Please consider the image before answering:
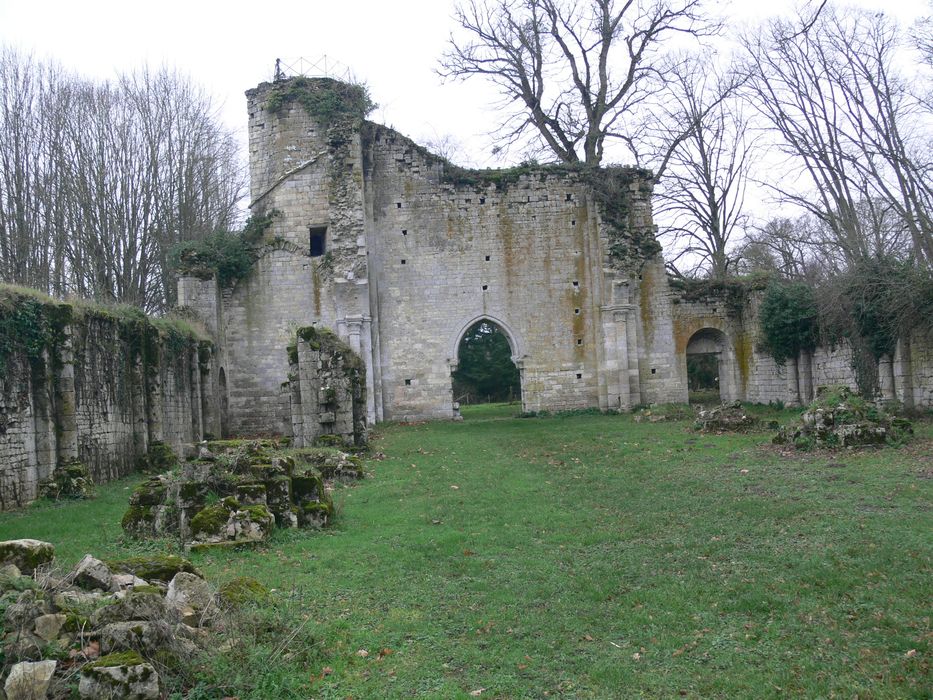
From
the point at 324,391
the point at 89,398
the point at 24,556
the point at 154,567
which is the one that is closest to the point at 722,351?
the point at 324,391

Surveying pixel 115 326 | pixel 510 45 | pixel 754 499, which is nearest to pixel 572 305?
pixel 510 45

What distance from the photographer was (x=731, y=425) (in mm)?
17062

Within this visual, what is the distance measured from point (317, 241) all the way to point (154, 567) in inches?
825

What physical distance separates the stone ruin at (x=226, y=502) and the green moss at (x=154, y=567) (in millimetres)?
1963

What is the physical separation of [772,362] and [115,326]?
18508mm

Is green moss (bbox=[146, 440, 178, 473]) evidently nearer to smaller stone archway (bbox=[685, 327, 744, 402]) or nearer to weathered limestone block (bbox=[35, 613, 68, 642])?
weathered limestone block (bbox=[35, 613, 68, 642])

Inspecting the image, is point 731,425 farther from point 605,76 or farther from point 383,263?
point 605,76

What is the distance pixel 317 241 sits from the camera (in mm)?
25922

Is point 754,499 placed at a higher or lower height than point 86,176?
lower

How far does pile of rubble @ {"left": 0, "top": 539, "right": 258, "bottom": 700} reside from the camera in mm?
4059

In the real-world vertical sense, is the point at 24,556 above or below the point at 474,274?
below

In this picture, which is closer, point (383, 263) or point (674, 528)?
point (674, 528)

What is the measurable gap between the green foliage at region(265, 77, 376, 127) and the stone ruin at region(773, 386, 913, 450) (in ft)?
59.9

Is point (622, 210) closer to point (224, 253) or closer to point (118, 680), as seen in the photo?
point (224, 253)
